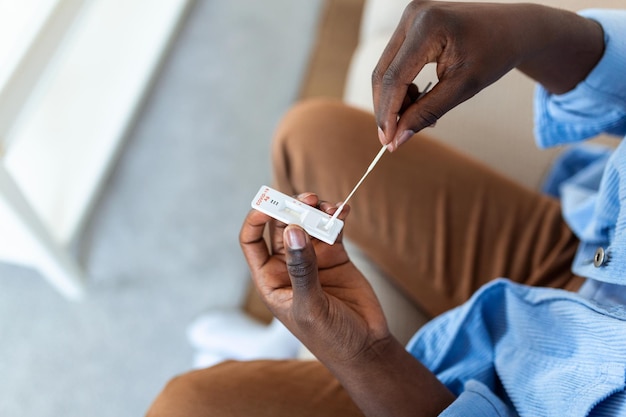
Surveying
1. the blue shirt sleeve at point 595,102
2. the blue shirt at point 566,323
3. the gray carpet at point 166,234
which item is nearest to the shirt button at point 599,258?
the blue shirt at point 566,323

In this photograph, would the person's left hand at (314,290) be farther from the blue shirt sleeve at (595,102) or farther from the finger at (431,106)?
the blue shirt sleeve at (595,102)

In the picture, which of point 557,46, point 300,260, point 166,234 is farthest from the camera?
point 166,234

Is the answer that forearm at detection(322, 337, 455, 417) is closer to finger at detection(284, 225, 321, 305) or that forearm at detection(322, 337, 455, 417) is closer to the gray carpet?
finger at detection(284, 225, 321, 305)

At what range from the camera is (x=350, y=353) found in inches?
17.4

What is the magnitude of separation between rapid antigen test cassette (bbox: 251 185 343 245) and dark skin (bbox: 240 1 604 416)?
0.01 meters

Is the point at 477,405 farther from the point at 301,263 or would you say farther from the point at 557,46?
the point at 557,46

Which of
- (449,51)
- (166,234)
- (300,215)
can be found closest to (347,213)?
(300,215)

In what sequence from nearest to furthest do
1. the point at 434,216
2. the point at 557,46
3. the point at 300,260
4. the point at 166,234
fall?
1. the point at 300,260
2. the point at 557,46
3. the point at 434,216
4. the point at 166,234

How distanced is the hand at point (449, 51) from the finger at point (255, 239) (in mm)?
130

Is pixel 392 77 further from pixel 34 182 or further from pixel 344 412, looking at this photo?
pixel 34 182

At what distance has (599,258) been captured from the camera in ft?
1.68

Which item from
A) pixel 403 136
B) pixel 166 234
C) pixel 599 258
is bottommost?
pixel 166 234

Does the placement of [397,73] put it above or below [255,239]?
above

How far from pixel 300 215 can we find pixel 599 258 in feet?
0.99
